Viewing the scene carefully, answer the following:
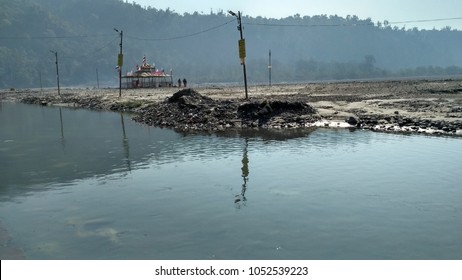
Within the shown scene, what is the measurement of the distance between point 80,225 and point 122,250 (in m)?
2.11

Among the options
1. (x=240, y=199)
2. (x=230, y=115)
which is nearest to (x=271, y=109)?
(x=230, y=115)

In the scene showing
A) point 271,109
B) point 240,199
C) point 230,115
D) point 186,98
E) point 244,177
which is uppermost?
point 186,98

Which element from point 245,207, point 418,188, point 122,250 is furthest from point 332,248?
point 418,188

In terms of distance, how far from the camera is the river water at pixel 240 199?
8.85 m

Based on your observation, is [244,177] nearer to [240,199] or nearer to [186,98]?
[240,199]

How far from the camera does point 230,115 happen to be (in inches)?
1136

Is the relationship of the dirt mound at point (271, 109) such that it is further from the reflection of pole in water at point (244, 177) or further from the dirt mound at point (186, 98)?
the reflection of pole in water at point (244, 177)

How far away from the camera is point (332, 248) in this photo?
8633 mm

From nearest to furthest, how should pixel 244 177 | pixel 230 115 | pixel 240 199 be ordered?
pixel 240 199, pixel 244 177, pixel 230 115

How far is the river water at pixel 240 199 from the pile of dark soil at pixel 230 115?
5538 mm

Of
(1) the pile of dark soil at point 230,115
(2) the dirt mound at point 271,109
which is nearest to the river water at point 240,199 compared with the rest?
(1) the pile of dark soil at point 230,115

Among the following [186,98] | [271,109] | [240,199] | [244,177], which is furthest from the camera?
[186,98]

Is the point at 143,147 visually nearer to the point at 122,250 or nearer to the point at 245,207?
the point at 245,207

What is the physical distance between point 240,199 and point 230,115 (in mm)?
17153
